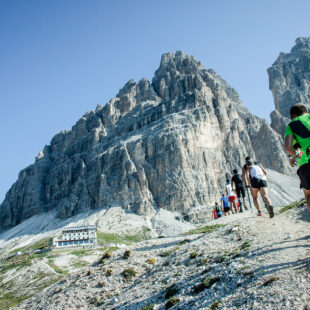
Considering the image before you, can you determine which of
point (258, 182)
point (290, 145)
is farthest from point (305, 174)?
point (258, 182)

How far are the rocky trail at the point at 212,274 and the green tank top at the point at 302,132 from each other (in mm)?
3720

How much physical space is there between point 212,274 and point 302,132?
722 centimetres

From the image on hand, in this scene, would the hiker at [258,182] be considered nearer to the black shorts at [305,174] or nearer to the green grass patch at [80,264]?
the black shorts at [305,174]

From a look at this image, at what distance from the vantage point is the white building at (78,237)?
12418cm

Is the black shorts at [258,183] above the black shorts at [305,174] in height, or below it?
above

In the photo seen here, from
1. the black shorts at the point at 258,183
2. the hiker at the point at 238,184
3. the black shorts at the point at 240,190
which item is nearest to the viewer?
the black shorts at the point at 258,183

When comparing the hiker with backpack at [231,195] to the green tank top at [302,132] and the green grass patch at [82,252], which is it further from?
the green grass patch at [82,252]

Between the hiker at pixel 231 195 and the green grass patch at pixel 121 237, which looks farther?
the green grass patch at pixel 121 237

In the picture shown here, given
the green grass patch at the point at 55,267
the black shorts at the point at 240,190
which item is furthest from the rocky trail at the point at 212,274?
the green grass patch at the point at 55,267

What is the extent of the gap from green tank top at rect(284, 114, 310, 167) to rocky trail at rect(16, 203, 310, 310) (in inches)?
146

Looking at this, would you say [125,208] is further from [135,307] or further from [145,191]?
[135,307]

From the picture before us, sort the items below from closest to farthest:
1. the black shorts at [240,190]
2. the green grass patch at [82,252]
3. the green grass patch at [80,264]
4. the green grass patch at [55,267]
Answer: the black shorts at [240,190] → the green grass patch at [55,267] → the green grass patch at [80,264] → the green grass patch at [82,252]

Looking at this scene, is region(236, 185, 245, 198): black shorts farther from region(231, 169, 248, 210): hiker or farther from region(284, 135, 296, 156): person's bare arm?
region(284, 135, 296, 156): person's bare arm

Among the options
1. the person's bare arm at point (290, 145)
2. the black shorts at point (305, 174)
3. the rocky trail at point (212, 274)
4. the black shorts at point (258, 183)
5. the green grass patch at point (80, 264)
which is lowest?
the green grass patch at point (80, 264)
